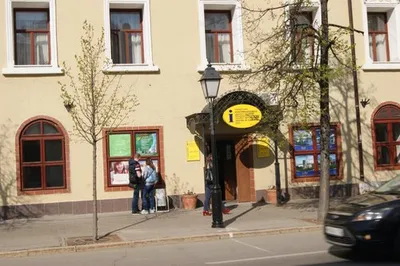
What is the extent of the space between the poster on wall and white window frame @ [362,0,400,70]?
29.8 feet

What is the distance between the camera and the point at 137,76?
16.5m

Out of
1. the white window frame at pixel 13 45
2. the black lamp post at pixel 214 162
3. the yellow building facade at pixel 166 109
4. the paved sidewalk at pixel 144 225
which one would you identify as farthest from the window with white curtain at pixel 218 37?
the paved sidewalk at pixel 144 225

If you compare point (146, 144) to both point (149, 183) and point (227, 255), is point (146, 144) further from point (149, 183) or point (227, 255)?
point (227, 255)

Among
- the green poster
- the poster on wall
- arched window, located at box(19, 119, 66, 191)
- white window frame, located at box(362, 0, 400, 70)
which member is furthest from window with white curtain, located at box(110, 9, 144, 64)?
white window frame, located at box(362, 0, 400, 70)

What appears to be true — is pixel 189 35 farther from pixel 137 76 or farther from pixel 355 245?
pixel 355 245

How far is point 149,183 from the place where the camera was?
15.6 metres

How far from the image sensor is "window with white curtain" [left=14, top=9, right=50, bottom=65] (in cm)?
1609

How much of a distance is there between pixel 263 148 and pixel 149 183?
4227mm

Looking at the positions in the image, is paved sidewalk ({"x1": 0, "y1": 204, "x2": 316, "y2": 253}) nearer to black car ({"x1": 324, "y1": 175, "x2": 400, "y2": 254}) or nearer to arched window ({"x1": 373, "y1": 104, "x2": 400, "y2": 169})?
black car ({"x1": 324, "y1": 175, "x2": 400, "y2": 254})

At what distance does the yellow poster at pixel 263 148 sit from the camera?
17.4m

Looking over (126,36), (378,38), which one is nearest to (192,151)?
(126,36)

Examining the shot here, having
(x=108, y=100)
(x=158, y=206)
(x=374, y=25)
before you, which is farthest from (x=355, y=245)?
(x=374, y=25)

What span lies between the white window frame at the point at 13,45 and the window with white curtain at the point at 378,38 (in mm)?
11085

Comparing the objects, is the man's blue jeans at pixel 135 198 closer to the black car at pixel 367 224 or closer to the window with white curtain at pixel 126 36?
the window with white curtain at pixel 126 36
